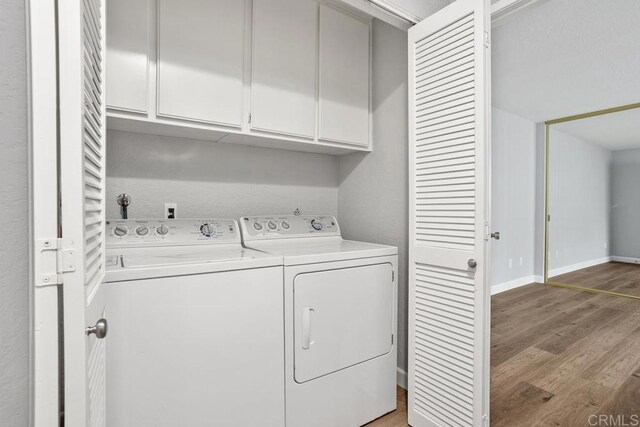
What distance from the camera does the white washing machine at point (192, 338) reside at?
118 centimetres

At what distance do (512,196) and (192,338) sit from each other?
4.53 meters

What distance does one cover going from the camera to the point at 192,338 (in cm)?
129

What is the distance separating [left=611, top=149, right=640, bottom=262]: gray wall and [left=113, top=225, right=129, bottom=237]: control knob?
18.2 ft

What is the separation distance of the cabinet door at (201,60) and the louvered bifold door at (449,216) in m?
0.98

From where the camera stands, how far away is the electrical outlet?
1936mm

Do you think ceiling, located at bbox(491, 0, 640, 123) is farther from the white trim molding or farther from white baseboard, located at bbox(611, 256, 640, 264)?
white baseboard, located at bbox(611, 256, 640, 264)

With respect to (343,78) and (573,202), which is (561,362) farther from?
(573,202)

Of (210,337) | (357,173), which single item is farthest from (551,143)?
(210,337)

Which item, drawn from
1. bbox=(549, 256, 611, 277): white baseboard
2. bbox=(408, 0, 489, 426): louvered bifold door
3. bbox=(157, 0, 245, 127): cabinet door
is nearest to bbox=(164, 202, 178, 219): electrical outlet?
A: bbox=(157, 0, 245, 127): cabinet door

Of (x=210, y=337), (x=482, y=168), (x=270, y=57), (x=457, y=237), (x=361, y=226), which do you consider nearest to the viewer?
(x=210, y=337)

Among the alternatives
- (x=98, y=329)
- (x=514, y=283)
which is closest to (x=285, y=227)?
(x=98, y=329)

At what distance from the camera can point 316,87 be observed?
206 cm

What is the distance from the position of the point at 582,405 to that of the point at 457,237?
4.55 ft

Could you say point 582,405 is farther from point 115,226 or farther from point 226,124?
point 115,226
